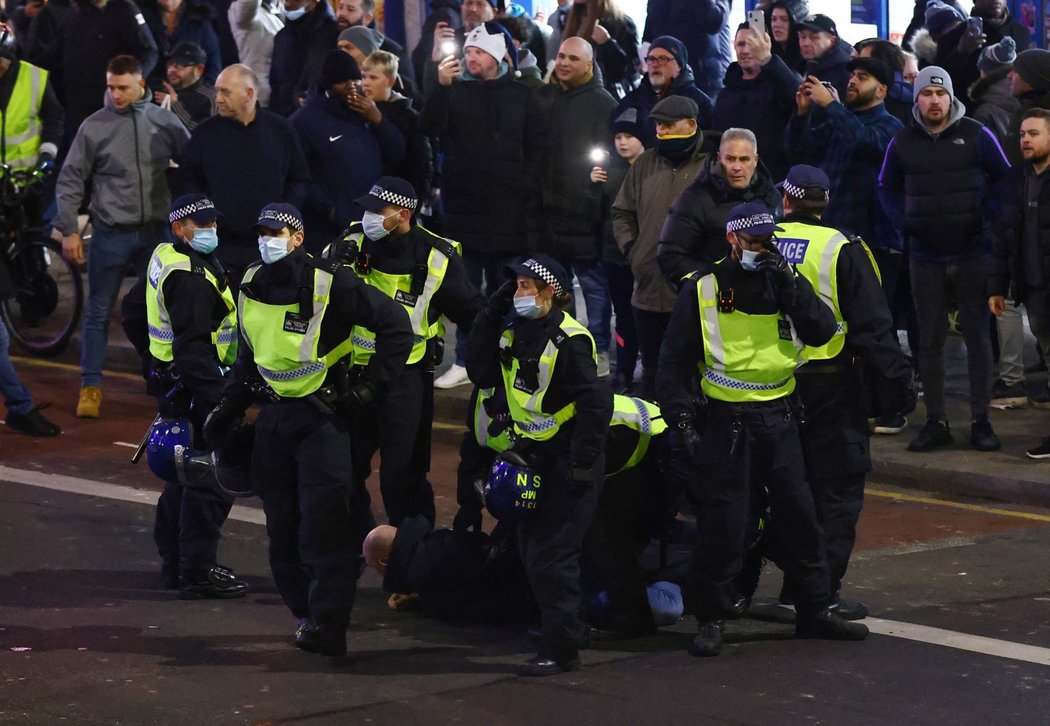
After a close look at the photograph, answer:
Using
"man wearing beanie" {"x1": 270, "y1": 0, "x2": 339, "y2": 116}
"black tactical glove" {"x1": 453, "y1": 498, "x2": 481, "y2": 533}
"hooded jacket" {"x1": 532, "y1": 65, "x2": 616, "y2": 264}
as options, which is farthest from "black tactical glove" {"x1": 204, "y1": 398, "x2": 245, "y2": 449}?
"man wearing beanie" {"x1": 270, "y1": 0, "x2": 339, "y2": 116}

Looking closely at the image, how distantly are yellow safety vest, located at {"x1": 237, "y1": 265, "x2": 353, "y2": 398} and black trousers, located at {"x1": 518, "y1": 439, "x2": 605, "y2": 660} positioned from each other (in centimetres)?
109

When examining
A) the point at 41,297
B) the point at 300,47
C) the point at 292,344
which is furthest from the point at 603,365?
the point at 292,344

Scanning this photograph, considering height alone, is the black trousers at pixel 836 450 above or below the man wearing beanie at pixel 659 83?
below

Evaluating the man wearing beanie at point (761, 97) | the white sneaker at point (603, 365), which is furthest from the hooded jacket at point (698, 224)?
the white sneaker at point (603, 365)

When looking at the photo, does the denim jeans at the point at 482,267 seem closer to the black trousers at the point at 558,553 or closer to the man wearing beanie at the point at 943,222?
the man wearing beanie at the point at 943,222

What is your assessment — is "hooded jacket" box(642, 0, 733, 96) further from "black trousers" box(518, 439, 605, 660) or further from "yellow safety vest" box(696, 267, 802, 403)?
"black trousers" box(518, 439, 605, 660)

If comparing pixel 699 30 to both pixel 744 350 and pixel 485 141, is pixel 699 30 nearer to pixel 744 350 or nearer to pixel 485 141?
pixel 485 141

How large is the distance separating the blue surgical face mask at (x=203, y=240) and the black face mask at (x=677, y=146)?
3.32 m

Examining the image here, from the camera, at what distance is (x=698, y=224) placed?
37.0 feet

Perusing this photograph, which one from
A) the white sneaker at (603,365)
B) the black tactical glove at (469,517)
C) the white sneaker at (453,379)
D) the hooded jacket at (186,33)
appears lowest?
the black tactical glove at (469,517)

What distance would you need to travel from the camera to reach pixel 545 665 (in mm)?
8320

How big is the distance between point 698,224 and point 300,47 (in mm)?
5393

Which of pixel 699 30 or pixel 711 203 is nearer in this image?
pixel 711 203

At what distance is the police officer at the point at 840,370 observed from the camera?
892 centimetres
